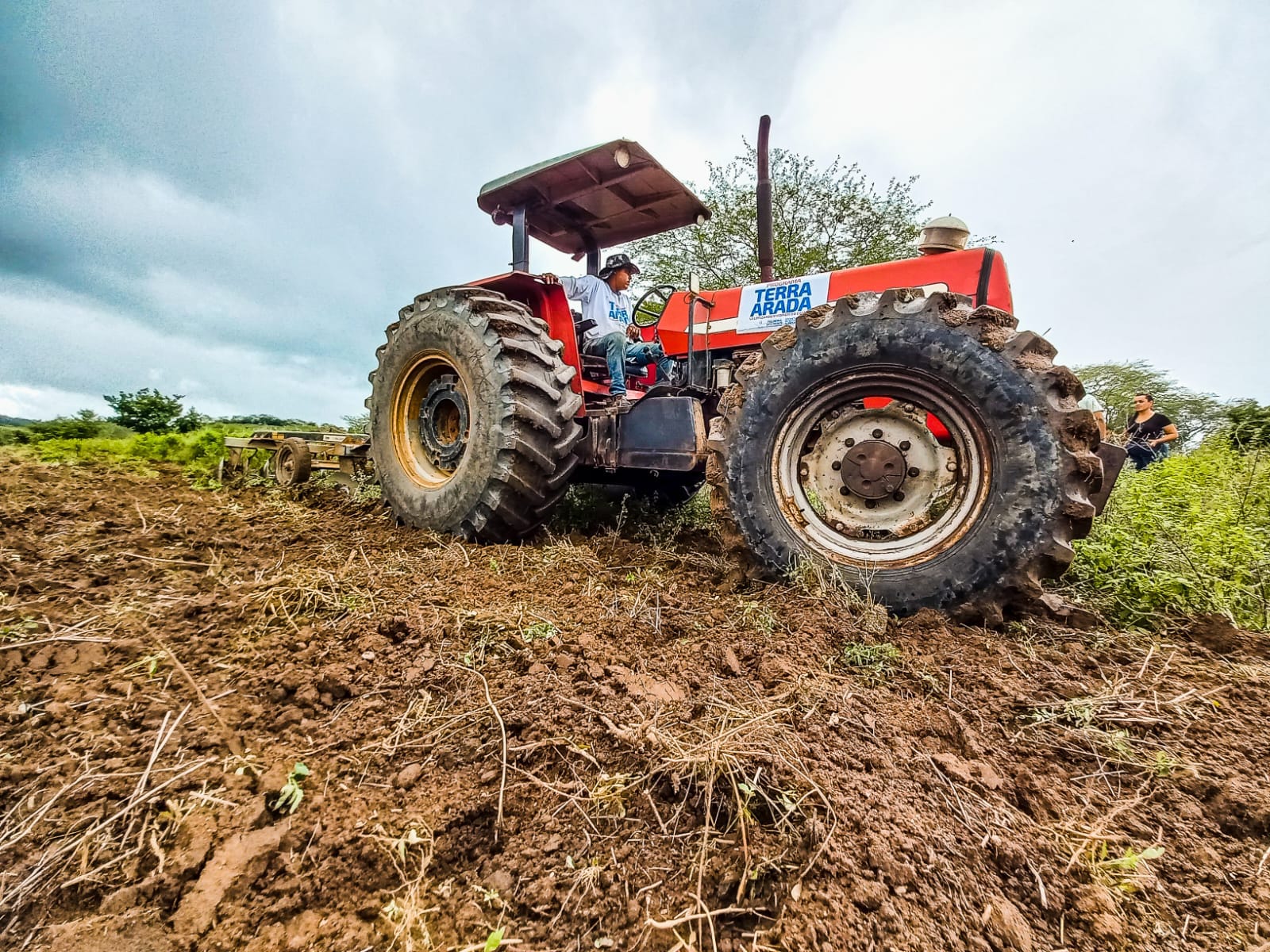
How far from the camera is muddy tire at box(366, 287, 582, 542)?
112 inches

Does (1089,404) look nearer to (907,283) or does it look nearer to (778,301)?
(907,283)

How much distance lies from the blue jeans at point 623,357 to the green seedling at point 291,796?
2.70 metres

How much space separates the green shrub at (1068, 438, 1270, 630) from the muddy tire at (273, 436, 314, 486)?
4.76 metres

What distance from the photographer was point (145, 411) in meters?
7.96

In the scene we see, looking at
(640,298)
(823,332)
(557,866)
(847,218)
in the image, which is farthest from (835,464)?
(847,218)

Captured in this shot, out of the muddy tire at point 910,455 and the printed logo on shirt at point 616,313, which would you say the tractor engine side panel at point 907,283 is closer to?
the muddy tire at point 910,455

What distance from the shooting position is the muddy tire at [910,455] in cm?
186

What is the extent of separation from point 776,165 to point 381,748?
1469 centimetres

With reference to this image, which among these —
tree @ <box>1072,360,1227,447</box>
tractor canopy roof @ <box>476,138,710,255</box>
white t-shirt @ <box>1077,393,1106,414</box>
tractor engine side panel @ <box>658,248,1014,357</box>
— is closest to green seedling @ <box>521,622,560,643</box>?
white t-shirt @ <box>1077,393,1106,414</box>

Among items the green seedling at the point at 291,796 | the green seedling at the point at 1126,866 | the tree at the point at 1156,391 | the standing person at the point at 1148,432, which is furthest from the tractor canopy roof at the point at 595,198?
the tree at the point at 1156,391

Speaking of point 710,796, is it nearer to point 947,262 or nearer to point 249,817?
point 249,817

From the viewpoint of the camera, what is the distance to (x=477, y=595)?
2107 mm

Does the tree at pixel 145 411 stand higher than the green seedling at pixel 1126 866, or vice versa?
the tree at pixel 145 411

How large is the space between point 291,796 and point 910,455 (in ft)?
7.05
